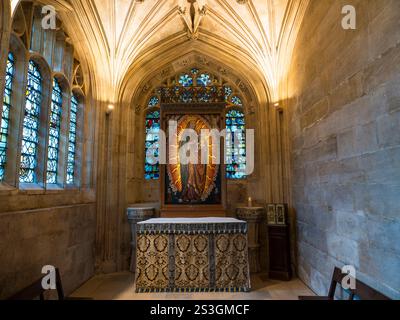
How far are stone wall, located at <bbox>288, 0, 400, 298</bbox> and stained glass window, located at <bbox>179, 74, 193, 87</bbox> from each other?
124 inches

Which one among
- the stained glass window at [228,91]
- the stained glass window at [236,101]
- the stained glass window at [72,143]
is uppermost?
the stained glass window at [228,91]

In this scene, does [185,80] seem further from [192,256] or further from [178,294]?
[178,294]

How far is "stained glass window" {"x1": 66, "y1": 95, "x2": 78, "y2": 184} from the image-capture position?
17.7ft

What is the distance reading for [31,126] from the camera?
419 centimetres

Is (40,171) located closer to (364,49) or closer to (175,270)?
(175,270)

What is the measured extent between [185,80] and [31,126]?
434cm

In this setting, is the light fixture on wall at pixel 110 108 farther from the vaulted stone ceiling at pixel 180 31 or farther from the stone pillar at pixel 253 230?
the stone pillar at pixel 253 230

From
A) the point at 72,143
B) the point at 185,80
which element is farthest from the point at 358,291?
the point at 185,80

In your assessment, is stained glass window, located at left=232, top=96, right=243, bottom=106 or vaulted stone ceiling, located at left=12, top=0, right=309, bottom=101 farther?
stained glass window, located at left=232, top=96, right=243, bottom=106

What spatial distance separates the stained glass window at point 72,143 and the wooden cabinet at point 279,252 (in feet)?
13.9

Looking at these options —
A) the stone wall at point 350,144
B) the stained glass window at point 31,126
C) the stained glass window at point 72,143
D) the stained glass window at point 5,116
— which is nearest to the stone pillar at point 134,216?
the stained glass window at point 72,143

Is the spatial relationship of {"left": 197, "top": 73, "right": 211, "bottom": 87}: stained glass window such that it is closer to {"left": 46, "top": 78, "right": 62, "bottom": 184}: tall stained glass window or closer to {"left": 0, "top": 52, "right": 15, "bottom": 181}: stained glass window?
{"left": 46, "top": 78, "right": 62, "bottom": 184}: tall stained glass window

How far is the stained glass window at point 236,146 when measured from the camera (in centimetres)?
708

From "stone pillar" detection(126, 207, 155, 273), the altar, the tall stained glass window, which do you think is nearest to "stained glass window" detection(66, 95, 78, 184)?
the tall stained glass window
